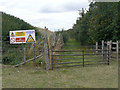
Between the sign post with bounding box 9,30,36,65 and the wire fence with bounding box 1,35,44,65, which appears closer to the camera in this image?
the sign post with bounding box 9,30,36,65

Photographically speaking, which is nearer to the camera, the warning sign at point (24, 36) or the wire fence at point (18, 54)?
A: the warning sign at point (24, 36)

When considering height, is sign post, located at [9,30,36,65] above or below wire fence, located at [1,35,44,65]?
above

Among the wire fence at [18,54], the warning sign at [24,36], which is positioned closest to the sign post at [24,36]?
the warning sign at [24,36]

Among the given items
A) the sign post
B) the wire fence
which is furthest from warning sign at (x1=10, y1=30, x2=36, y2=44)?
the wire fence

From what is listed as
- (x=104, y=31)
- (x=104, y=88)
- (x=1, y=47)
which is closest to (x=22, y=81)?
(x=104, y=88)

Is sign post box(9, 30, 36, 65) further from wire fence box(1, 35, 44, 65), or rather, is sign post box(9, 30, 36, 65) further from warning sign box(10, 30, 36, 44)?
wire fence box(1, 35, 44, 65)

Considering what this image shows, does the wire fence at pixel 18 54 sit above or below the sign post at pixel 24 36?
below

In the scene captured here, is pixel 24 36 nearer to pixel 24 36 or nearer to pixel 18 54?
pixel 24 36

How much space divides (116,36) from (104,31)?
3.49m

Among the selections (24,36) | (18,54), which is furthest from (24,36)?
(18,54)

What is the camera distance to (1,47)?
12266 mm

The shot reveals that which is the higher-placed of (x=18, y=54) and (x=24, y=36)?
(x=24, y=36)

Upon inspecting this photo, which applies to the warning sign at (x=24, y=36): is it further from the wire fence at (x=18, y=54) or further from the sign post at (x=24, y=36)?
the wire fence at (x=18, y=54)

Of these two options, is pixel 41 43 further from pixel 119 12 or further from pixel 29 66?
pixel 119 12
